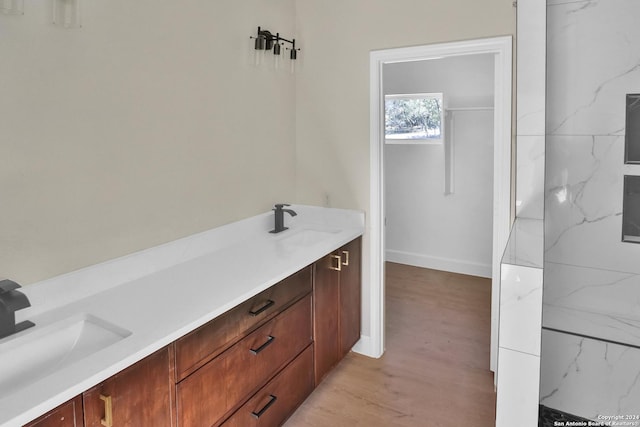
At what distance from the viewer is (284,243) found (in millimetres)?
2602

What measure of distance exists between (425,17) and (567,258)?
1555mm

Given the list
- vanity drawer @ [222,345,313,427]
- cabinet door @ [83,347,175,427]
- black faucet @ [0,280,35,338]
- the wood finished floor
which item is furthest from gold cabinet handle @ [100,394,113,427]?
the wood finished floor

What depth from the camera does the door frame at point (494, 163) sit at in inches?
97.6

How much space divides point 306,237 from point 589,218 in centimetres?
157

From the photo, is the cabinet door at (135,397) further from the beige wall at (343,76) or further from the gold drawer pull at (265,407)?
the beige wall at (343,76)

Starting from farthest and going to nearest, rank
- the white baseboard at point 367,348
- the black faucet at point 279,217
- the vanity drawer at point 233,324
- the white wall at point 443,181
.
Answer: the white wall at point 443,181, the white baseboard at point 367,348, the black faucet at point 279,217, the vanity drawer at point 233,324

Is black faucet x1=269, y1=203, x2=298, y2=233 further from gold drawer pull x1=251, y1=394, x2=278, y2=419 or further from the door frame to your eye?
gold drawer pull x1=251, y1=394, x2=278, y2=419

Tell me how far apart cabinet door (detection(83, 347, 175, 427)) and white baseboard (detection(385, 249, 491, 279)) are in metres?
3.65

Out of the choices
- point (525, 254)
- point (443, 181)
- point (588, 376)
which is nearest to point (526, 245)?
point (525, 254)

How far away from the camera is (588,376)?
7.59ft

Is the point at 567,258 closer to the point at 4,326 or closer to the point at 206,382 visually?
the point at 206,382

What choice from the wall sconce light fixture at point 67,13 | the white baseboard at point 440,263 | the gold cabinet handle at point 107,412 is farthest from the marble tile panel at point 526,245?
the white baseboard at point 440,263

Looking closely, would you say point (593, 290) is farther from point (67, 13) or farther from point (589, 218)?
point (67, 13)

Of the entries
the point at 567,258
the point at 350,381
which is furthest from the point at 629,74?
the point at 350,381
